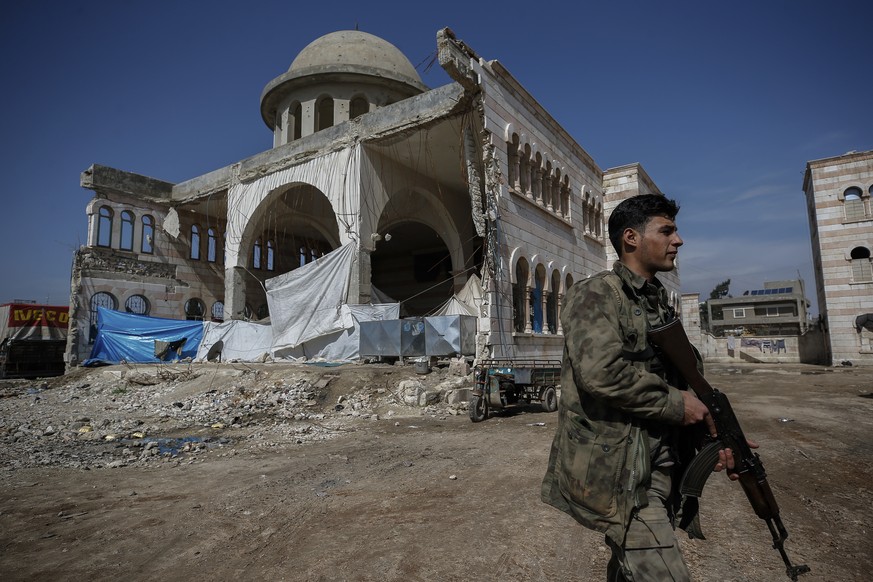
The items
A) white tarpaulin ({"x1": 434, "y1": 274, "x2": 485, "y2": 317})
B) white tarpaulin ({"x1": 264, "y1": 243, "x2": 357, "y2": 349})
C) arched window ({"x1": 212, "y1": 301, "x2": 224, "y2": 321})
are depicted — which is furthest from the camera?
arched window ({"x1": 212, "y1": 301, "x2": 224, "y2": 321})

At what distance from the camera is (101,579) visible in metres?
2.92

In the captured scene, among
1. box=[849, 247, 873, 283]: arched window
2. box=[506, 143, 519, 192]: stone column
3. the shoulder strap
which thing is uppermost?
box=[506, 143, 519, 192]: stone column

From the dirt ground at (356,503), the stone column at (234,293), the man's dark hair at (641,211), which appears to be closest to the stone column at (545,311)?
the dirt ground at (356,503)

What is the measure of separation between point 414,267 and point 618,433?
22.8 metres

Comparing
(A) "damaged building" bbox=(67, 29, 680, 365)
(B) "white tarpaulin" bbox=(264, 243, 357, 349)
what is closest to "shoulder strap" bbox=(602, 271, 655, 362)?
(A) "damaged building" bbox=(67, 29, 680, 365)

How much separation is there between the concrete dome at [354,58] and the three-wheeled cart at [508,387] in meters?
12.3

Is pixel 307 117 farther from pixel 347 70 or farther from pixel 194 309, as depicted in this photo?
pixel 194 309

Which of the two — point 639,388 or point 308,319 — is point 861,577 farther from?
point 308,319

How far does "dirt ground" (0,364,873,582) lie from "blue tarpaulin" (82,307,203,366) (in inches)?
284

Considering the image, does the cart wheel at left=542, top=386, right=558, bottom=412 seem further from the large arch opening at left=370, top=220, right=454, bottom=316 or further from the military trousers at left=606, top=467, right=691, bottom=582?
the large arch opening at left=370, top=220, right=454, bottom=316

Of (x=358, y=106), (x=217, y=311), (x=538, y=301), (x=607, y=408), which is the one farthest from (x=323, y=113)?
(x=607, y=408)

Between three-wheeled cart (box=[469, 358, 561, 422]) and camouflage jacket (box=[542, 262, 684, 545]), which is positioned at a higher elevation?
camouflage jacket (box=[542, 262, 684, 545])

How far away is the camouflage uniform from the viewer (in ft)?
5.42

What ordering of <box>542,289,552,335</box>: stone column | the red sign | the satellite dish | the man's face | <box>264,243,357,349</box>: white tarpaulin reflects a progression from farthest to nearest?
1. the red sign
2. <box>542,289,552,335</box>: stone column
3. the satellite dish
4. <box>264,243,357,349</box>: white tarpaulin
5. the man's face
